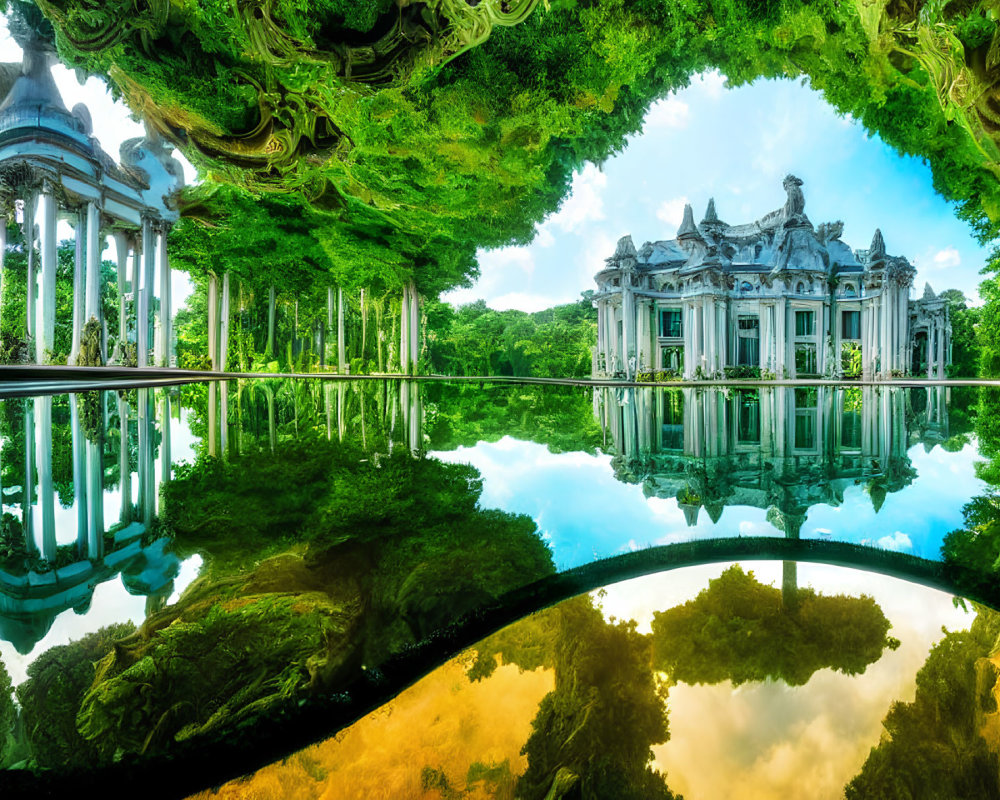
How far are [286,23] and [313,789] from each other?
6.54 metres

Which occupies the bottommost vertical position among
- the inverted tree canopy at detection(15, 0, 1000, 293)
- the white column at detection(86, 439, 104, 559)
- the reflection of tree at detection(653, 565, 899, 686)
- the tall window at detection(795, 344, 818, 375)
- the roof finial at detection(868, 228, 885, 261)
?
the reflection of tree at detection(653, 565, 899, 686)

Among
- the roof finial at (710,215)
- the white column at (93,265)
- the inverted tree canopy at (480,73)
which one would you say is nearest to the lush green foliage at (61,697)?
the inverted tree canopy at (480,73)

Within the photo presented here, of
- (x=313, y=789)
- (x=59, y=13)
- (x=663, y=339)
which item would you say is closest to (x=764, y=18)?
(x=313, y=789)

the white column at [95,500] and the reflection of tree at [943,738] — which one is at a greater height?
the white column at [95,500]

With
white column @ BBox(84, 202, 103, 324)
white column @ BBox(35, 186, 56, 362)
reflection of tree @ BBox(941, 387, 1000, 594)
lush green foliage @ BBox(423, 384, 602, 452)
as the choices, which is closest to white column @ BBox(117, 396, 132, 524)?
lush green foliage @ BBox(423, 384, 602, 452)

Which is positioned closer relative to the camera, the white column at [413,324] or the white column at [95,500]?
the white column at [95,500]

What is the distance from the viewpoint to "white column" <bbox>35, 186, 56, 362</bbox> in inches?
364

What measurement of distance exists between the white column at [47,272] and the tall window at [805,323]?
2680cm

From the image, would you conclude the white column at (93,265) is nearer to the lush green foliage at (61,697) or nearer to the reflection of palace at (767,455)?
the reflection of palace at (767,455)

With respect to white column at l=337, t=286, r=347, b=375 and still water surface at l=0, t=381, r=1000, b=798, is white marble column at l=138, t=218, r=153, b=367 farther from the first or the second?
still water surface at l=0, t=381, r=1000, b=798

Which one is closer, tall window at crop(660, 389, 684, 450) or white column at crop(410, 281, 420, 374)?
tall window at crop(660, 389, 684, 450)

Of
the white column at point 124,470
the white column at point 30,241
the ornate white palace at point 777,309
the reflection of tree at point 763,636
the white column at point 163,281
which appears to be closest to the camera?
the reflection of tree at point 763,636

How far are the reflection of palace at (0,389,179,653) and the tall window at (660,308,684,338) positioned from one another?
23.0m

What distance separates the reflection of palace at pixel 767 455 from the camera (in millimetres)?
2141
